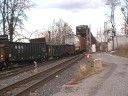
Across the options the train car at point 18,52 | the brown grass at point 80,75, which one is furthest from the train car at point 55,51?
the brown grass at point 80,75

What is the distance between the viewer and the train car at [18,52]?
29.5m

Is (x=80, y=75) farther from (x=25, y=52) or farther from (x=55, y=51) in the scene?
(x=55, y=51)

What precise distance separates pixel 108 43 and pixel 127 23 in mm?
33414

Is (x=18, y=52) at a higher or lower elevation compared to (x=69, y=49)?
higher

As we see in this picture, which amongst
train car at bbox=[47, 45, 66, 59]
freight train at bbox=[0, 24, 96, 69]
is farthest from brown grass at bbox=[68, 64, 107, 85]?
train car at bbox=[47, 45, 66, 59]

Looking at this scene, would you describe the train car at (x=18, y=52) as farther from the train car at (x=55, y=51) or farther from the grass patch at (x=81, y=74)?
the grass patch at (x=81, y=74)

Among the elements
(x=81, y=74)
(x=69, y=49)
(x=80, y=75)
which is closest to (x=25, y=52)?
(x=81, y=74)

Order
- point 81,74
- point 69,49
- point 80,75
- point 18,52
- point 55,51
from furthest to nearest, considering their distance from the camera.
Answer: point 69,49 < point 55,51 < point 18,52 < point 81,74 < point 80,75

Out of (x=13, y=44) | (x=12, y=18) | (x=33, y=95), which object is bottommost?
(x=33, y=95)

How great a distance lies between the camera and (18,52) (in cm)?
3347

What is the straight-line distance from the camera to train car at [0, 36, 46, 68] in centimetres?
2954

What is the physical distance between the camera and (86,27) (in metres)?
78.6

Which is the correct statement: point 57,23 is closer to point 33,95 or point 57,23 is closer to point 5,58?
point 5,58

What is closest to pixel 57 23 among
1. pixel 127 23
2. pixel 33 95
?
pixel 127 23
